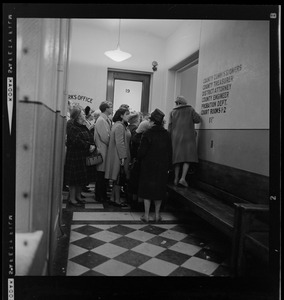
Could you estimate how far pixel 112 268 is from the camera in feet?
4.95

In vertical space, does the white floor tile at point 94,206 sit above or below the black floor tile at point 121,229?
above

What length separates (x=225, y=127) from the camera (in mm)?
2229

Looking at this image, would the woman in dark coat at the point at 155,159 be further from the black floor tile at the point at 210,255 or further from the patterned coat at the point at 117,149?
the black floor tile at the point at 210,255

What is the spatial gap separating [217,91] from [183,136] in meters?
0.78

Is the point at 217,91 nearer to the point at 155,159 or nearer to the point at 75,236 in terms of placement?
the point at 155,159

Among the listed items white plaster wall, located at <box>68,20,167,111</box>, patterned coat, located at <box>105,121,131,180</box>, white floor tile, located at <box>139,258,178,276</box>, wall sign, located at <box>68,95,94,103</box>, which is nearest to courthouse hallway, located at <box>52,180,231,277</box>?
white floor tile, located at <box>139,258,178,276</box>

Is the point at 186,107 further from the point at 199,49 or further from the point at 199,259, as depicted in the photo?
the point at 199,259

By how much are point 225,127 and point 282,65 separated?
1.30 m

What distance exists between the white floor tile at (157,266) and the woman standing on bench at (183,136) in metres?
1.34

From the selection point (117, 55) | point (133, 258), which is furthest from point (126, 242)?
point (117, 55)

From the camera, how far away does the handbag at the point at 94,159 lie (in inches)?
118

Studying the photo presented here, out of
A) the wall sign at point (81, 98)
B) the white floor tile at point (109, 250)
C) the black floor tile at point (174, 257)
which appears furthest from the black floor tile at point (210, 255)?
the wall sign at point (81, 98)

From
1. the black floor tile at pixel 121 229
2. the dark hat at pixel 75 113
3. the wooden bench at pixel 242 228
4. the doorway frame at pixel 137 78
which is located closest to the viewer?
the wooden bench at pixel 242 228

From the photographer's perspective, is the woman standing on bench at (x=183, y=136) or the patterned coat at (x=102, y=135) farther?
the patterned coat at (x=102, y=135)
